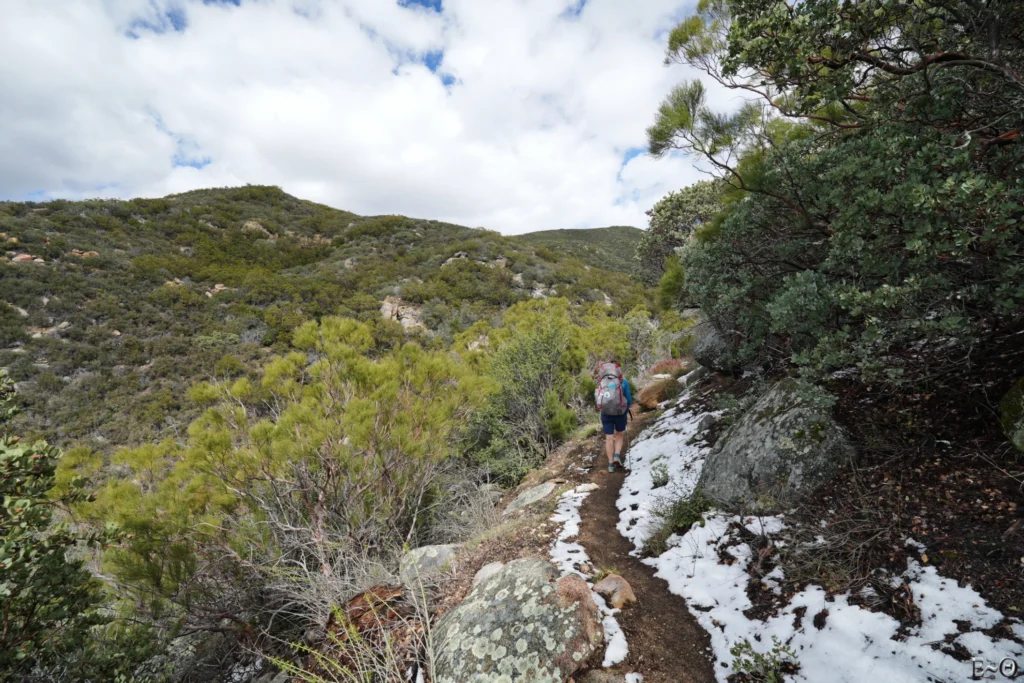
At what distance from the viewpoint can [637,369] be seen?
10.6m

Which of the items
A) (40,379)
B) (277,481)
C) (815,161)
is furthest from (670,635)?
(40,379)

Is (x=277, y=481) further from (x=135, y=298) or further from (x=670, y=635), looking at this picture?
(x=135, y=298)

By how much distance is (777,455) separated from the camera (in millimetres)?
3264

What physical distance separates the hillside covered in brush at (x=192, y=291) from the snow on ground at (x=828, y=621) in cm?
527

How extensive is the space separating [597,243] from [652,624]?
45.7 m

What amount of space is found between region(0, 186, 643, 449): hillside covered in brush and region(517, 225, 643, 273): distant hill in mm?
7533

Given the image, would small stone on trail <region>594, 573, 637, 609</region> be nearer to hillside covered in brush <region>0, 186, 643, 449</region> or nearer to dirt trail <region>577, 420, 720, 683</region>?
dirt trail <region>577, 420, 720, 683</region>

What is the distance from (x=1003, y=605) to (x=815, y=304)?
1.84 metres

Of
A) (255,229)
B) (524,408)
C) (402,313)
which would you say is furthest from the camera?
(255,229)

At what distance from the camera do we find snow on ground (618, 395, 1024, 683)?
5.75ft

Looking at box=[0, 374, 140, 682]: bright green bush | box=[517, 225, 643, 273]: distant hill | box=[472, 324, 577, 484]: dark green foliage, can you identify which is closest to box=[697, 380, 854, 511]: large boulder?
box=[472, 324, 577, 484]: dark green foliage
